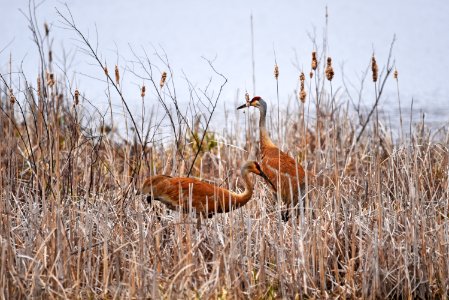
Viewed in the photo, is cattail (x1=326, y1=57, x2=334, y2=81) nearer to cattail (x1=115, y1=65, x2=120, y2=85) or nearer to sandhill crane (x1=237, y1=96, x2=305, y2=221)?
cattail (x1=115, y1=65, x2=120, y2=85)

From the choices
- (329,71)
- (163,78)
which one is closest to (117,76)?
(163,78)

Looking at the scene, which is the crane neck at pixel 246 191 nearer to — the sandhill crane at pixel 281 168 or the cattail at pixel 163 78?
the sandhill crane at pixel 281 168

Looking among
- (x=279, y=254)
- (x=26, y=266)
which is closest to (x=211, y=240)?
(x=279, y=254)

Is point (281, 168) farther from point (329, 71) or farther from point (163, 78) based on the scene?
point (329, 71)

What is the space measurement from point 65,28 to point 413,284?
2.53 metres

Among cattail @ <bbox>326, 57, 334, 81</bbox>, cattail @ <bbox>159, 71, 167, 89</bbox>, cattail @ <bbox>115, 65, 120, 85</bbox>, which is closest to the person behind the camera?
cattail @ <bbox>326, 57, 334, 81</bbox>

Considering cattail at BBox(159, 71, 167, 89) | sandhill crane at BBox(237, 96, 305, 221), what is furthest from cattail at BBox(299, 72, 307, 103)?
sandhill crane at BBox(237, 96, 305, 221)

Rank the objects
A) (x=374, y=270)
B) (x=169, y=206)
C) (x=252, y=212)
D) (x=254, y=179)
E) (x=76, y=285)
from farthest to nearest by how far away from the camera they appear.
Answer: (x=254, y=179) < (x=252, y=212) < (x=169, y=206) < (x=374, y=270) < (x=76, y=285)

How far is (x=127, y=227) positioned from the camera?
4.69 metres

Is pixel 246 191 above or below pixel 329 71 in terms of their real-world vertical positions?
below

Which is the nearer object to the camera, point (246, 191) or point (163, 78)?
point (163, 78)

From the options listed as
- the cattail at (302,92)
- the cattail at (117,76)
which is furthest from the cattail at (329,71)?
the cattail at (117,76)

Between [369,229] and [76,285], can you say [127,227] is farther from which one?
[369,229]

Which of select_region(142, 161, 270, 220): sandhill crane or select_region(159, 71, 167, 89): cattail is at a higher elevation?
select_region(159, 71, 167, 89): cattail
